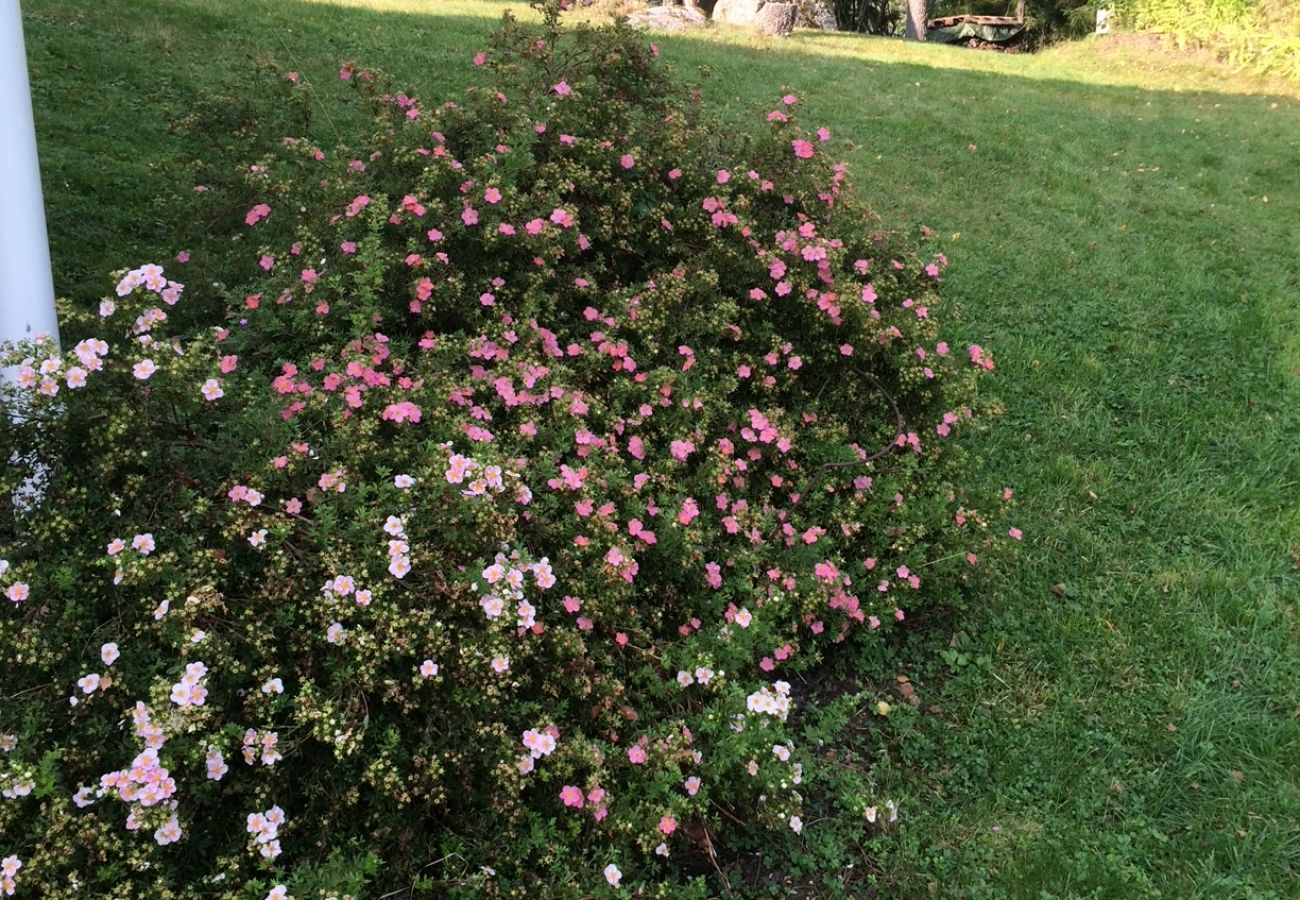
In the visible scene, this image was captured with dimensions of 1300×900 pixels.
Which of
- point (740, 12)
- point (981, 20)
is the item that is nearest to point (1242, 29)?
point (740, 12)

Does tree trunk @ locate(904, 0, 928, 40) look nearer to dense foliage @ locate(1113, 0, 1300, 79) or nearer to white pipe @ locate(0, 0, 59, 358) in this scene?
dense foliage @ locate(1113, 0, 1300, 79)

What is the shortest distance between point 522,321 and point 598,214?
64 centimetres

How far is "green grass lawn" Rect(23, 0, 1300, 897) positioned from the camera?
92.6 inches

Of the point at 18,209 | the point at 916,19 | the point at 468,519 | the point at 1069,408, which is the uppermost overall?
the point at 916,19

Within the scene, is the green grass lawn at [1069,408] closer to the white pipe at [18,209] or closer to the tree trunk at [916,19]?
the white pipe at [18,209]

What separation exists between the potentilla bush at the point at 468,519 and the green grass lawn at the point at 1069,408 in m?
0.38

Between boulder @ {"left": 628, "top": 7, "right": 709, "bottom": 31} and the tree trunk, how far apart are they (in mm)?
6160

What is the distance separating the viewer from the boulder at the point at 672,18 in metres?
10.8

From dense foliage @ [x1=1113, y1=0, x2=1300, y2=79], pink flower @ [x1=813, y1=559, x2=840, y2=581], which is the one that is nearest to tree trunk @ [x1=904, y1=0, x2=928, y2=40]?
dense foliage @ [x1=1113, y1=0, x2=1300, y2=79]

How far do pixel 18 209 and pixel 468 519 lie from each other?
144 centimetres

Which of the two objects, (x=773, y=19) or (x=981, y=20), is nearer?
(x=773, y=19)

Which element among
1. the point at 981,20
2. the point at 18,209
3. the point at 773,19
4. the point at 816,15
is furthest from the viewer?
the point at 981,20

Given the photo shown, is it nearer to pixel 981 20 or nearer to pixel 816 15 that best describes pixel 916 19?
pixel 816 15

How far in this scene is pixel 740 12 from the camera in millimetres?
11648
